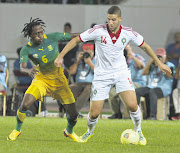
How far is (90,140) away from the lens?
9.27m

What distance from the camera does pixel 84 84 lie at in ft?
46.6

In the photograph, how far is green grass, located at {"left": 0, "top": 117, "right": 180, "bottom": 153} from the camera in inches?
313

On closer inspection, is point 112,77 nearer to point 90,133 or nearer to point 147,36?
point 90,133

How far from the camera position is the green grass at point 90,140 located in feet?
26.1

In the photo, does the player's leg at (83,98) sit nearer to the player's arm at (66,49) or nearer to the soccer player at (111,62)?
the soccer player at (111,62)

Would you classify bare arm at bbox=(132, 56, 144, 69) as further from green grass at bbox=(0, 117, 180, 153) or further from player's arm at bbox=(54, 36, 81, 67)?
player's arm at bbox=(54, 36, 81, 67)

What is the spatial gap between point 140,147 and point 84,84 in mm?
6005

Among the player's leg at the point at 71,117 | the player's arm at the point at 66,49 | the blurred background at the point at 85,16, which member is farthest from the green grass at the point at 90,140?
the blurred background at the point at 85,16

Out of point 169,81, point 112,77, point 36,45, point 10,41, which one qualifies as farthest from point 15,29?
point 112,77

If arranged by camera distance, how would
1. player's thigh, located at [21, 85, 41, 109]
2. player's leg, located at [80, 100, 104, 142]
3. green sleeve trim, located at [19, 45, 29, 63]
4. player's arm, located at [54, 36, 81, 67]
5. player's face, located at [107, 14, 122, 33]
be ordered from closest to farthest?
player's arm, located at [54, 36, 81, 67] → player's face, located at [107, 14, 122, 33] → player's leg, located at [80, 100, 104, 142] → player's thigh, located at [21, 85, 41, 109] → green sleeve trim, located at [19, 45, 29, 63]

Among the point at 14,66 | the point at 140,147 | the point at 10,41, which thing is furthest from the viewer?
the point at 10,41

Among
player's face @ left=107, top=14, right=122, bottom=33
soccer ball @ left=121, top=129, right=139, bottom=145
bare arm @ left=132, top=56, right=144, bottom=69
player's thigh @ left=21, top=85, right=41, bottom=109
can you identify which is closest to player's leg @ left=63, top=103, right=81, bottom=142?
player's thigh @ left=21, top=85, right=41, bottom=109

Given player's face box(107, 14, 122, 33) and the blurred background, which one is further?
the blurred background

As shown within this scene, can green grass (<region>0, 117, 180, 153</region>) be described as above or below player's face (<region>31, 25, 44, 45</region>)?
below
